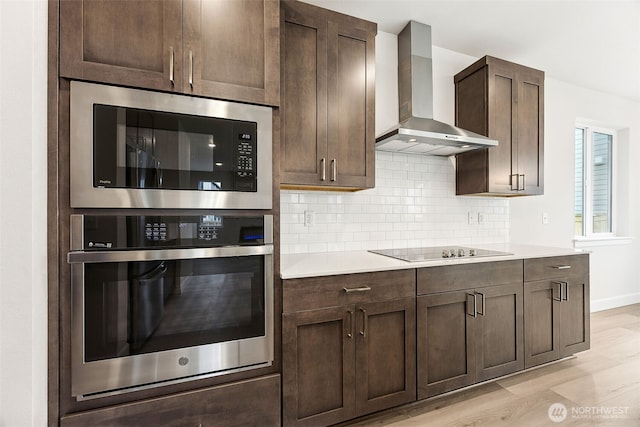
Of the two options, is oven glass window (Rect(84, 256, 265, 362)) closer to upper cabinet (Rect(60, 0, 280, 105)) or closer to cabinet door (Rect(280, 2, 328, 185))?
cabinet door (Rect(280, 2, 328, 185))

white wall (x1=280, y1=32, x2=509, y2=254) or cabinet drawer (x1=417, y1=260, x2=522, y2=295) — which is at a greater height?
white wall (x1=280, y1=32, x2=509, y2=254)

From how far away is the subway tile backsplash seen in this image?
2262 millimetres

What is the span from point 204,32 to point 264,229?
3.14 feet

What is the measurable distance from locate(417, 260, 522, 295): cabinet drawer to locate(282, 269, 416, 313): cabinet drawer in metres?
0.11

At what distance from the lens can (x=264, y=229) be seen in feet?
4.93

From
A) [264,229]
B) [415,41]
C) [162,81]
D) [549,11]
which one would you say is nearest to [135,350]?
[264,229]

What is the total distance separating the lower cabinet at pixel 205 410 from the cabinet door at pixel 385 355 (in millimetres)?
485

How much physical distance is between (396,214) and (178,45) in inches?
75.1

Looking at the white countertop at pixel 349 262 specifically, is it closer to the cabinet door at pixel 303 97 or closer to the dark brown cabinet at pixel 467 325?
the dark brown cabinet at pixel 467 325

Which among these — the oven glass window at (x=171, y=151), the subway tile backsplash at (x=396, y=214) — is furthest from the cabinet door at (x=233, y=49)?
the subway tile backsplash at (x=396, y=214)
